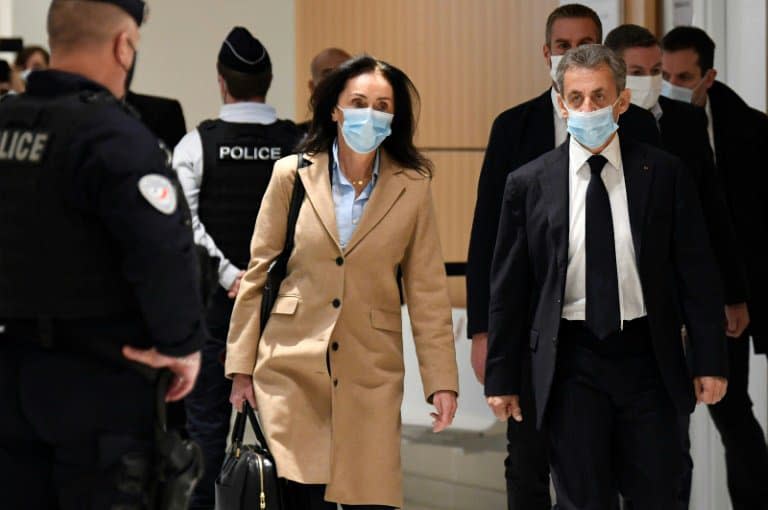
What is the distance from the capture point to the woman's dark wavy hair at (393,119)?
4.30 meters

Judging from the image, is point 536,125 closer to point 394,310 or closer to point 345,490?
point 394,310

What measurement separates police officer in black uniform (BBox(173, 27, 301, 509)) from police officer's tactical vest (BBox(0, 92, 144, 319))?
1915mm

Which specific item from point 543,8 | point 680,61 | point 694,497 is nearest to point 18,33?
point 543,8

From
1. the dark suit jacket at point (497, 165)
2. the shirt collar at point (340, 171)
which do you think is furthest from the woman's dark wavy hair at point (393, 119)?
the dark suit jacket at point (497, 165)

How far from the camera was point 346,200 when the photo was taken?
424 centimetres

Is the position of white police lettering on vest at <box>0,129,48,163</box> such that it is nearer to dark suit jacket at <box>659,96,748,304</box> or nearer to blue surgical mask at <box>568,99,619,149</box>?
blue surgical mask at <box>568,99,619,149</box>

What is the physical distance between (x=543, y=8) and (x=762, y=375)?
1.86 m

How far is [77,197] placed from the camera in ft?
10.1

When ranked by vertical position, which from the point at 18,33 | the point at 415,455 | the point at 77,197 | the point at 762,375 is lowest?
the point at 415,455

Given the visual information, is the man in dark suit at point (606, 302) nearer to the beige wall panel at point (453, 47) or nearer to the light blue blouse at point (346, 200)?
the light blue blouse at point (346, 200)

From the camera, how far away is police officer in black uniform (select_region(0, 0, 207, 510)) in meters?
3.08

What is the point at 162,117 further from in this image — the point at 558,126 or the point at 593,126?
the point at 593,126

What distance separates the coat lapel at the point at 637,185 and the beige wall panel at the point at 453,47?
2463 millimetres

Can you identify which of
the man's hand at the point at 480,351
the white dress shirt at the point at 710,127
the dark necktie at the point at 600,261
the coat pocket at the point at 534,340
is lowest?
the man's hand at the point at 480,351
